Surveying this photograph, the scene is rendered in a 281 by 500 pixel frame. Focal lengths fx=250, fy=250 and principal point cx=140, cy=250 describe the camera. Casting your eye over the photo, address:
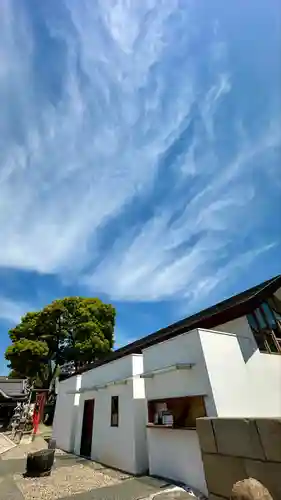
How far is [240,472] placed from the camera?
2.27 m

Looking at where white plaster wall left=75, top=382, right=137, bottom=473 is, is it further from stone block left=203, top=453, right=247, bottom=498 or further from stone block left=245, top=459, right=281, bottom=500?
stone block left=245, top=459, right=281, bottom=500

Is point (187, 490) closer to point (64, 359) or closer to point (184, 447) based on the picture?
point (184, 447)

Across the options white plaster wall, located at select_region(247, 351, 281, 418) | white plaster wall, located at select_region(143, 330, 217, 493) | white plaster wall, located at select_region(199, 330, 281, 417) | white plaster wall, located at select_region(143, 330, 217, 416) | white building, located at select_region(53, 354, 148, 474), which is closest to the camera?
white plaster wall, located at select_region(143, 330, 217, 493)

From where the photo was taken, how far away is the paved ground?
5117 mm

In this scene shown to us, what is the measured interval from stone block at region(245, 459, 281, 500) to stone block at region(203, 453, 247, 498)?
74 mm

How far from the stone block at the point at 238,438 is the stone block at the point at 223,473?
71mm

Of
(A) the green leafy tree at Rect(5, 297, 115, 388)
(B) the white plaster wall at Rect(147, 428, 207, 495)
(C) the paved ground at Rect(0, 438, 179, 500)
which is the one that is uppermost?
(A) the green leafy tree at Rect(5, 297, 115, 388)

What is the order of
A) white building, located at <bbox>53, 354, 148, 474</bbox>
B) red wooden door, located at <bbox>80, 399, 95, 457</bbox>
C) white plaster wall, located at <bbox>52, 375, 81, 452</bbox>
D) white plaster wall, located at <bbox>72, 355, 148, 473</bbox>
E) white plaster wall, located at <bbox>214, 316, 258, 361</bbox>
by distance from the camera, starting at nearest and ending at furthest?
white plaster wall, located at <bbox>214, 316, 258, 361</bbox> → white plaster wall, located at <bbox>72, 355, 148, 473</bbox> → white building, located at <bbox>53, 354, 148, 474</bbox> → red wooden door, located at <bbox>80, 399, 95, 457</bbox> → white plaster wall, located at <bbox>52, 375, 81, 452</bbox>

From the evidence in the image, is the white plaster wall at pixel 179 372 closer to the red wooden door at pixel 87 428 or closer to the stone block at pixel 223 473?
the stone block at pixel 223 473

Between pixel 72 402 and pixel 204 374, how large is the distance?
8690 mm

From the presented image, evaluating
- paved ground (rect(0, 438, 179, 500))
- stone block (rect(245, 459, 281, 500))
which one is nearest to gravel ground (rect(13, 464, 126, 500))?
paved ground (rect(0, 438, 179, 500))

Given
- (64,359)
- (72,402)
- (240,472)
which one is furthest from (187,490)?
(64,359)

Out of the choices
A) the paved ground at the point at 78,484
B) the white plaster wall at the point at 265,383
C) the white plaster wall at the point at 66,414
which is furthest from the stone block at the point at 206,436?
the white plaster wall at the point at 66,414

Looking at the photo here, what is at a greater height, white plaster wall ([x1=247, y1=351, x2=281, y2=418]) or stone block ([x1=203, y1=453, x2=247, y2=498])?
white plaster wall ([x1=247, y1=351, x2=281, y2=418])
